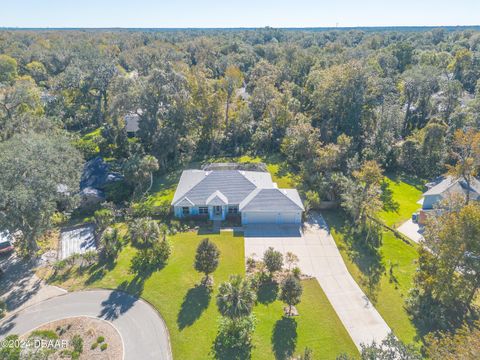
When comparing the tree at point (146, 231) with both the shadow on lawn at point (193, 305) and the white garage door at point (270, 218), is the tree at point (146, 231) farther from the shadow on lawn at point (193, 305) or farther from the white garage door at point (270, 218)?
the white garage door at point (270, 218)

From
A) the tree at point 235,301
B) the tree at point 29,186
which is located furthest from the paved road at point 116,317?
the tree at point 29,186

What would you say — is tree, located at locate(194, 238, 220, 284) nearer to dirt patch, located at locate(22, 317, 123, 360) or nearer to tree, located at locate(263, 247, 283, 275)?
tree, located at locate(263, 247, 283, 275)

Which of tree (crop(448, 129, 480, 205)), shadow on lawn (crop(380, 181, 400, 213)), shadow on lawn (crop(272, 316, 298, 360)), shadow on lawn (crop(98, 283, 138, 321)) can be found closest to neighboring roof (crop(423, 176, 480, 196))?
tree (crop(448, 129, 480, 205))

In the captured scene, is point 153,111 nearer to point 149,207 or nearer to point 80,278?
point 149,207

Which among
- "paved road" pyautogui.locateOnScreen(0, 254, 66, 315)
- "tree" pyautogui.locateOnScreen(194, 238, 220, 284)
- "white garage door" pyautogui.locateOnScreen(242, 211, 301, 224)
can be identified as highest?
"tree" pyautogui.locateOnScreen(194, 238, 220, 284)

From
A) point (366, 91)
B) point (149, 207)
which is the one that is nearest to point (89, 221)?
point (149, 207)

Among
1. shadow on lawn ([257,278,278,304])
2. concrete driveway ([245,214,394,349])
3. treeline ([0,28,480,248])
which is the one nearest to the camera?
concrete driveway ([245,214,394,349])

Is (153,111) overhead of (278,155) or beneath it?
overhead
